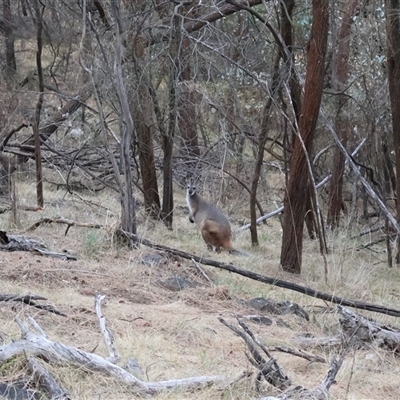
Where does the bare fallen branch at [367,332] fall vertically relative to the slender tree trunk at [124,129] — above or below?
below

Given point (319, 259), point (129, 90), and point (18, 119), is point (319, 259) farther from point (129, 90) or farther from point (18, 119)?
point (18, 119)

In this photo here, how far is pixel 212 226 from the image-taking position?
439 inches

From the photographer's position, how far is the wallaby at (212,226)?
1109cm

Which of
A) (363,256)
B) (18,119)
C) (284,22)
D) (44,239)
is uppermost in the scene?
(284,22)

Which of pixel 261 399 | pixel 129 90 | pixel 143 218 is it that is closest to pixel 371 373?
pixel 261 399

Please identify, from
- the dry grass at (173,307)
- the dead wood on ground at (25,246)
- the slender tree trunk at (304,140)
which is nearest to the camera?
the dry grass at (173,307)

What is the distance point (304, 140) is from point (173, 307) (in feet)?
11.7

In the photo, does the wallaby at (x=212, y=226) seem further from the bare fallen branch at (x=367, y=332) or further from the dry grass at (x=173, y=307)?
the bare fallen branch at (x=367, y=332)

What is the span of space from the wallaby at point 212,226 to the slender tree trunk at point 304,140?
1.44 metres

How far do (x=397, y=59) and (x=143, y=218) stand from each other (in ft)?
15.4

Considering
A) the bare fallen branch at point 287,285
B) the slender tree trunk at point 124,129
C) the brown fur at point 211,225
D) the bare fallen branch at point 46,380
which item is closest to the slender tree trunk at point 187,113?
the slender tree trunk at point 124,129

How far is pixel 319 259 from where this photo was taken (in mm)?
10953

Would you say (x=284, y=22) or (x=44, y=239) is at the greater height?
(x=284, y=22)

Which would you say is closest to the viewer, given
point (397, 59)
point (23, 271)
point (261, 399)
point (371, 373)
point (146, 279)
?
point (261, 399)
